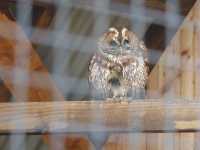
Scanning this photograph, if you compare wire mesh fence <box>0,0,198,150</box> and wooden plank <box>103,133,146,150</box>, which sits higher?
wire mesh fence <box>0,0,198,150</box>

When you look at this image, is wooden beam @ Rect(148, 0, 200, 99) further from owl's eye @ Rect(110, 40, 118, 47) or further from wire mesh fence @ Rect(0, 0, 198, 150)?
owl's eye @ Rect(110, 40, 118, 47)

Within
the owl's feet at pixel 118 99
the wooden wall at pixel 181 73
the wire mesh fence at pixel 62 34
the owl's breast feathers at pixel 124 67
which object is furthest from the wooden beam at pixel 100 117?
the wooden wall at pixel 181 73

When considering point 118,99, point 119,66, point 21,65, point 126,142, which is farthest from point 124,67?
point 126,142

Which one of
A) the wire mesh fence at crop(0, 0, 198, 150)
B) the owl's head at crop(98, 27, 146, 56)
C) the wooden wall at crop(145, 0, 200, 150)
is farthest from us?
the wooden wall at crop(145, 0, 200, 150)

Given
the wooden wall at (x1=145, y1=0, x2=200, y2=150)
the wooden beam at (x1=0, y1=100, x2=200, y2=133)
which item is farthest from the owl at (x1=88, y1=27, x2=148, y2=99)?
the wooden wall at (x1=145, y1=0, x2=200, y2=150)

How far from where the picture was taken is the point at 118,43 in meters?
1.07

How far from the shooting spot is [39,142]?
1.58 meters

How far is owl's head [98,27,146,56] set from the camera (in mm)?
Answer: 1064

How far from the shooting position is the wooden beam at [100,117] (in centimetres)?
92

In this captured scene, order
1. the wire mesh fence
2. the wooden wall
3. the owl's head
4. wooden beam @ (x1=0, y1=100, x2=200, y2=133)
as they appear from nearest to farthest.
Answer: wooden beam @ (x1=0, y1=100, x2=200, y2=133), the owl's head, the wire mesh fence, the wooden wall

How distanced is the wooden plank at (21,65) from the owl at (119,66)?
0.20m

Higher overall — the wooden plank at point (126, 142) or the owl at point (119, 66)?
the owl at point (119, 66)

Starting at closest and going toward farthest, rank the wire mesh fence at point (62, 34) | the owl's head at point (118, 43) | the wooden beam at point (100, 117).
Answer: the wooden beam at point (100, 117) < the owl's head at point (118, 43) < the wire mesh fence at point (62, 34)

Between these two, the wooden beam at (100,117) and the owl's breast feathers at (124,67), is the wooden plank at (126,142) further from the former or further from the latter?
the wooden beam at (100,117)
